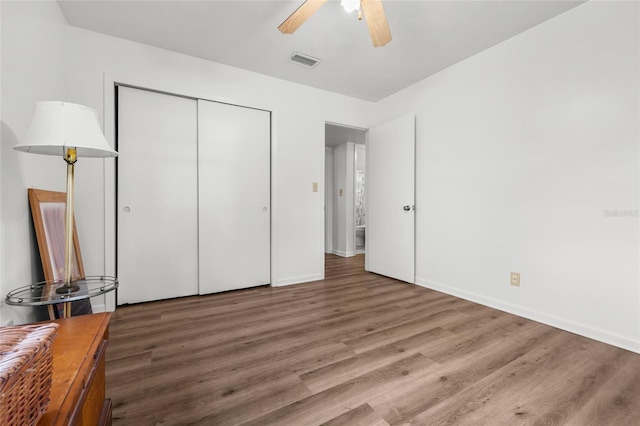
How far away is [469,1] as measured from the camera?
2023mm

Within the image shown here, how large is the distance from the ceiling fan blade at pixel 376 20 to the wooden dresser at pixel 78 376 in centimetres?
215

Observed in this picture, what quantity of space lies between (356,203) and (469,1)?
3.81 meters

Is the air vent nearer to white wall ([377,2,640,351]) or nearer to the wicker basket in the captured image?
white wall ([377,2,640,351])

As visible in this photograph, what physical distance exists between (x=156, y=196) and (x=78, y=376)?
7.55 feet

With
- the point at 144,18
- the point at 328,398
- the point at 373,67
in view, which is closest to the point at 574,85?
the point at 373,67

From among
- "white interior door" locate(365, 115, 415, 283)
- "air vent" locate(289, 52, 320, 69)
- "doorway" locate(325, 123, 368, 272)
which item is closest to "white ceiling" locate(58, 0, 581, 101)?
"air vent" locate(289, 52, 320, 69)

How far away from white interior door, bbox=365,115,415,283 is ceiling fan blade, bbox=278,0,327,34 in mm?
1883

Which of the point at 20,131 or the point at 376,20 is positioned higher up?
the point at 376,20

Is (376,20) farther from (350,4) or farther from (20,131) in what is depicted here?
(20,131)

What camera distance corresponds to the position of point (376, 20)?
1840mm

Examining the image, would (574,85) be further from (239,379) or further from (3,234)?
(3,234)

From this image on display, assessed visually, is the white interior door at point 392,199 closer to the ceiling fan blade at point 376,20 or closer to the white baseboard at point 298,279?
the white baseboard at point 298,279

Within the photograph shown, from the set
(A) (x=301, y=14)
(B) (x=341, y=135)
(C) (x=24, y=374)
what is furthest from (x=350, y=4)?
(B) (x=341, y=135)

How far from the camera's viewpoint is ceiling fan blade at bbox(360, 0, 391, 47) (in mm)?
1738
